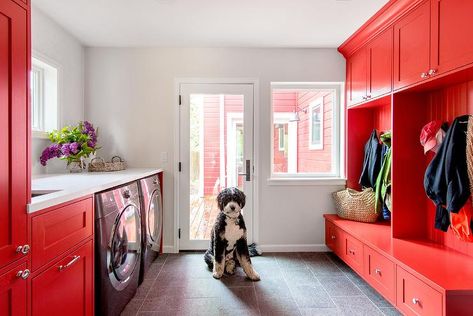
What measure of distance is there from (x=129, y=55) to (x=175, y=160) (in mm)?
1219

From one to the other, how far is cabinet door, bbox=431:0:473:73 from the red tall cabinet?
2122 millimetres

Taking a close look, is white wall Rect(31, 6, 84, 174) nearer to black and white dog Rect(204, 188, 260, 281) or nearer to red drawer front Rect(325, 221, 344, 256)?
black and white dog Rect(204, 188, 260, 281)

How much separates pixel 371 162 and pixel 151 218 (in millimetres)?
2123

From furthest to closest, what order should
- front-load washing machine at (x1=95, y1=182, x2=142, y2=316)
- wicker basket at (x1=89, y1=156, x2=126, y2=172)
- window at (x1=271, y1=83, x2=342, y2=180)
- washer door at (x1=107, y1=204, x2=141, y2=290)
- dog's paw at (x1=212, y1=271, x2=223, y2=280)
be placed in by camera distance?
window at (x1=271, y1=83, x2=342, y2=180) < wicker basket at (x1=89, y1=156, x2=126, y2=172) < dog's paw at (x1=212, y1=271, x2=223, y2=280) < washer door at (x1=107, y1=204, x2=141, y2=290) < front-load washing machine at (x1=95, y1=182, x2=142, y2=316)

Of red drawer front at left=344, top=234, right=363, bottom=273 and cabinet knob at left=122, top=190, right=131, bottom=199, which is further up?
cabinet knob at left=122, top=190, right=131, bottom=199

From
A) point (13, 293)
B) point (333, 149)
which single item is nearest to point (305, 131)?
point (333, 149)

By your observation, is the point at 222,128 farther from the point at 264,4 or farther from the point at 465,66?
the point at 465,66

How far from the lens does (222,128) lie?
288cm

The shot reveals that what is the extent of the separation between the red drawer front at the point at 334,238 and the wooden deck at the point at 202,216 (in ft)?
3.93

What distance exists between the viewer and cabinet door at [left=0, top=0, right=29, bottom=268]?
0.92m

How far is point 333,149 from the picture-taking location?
3.01 m

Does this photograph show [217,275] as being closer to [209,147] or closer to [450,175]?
[209,147]

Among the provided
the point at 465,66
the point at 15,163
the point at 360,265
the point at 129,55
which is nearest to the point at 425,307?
the point at 360,265

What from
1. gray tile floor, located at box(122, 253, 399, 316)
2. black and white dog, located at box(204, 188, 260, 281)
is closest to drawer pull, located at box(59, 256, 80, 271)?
gray tile floor, located at box(122, 253, 399, 316)
